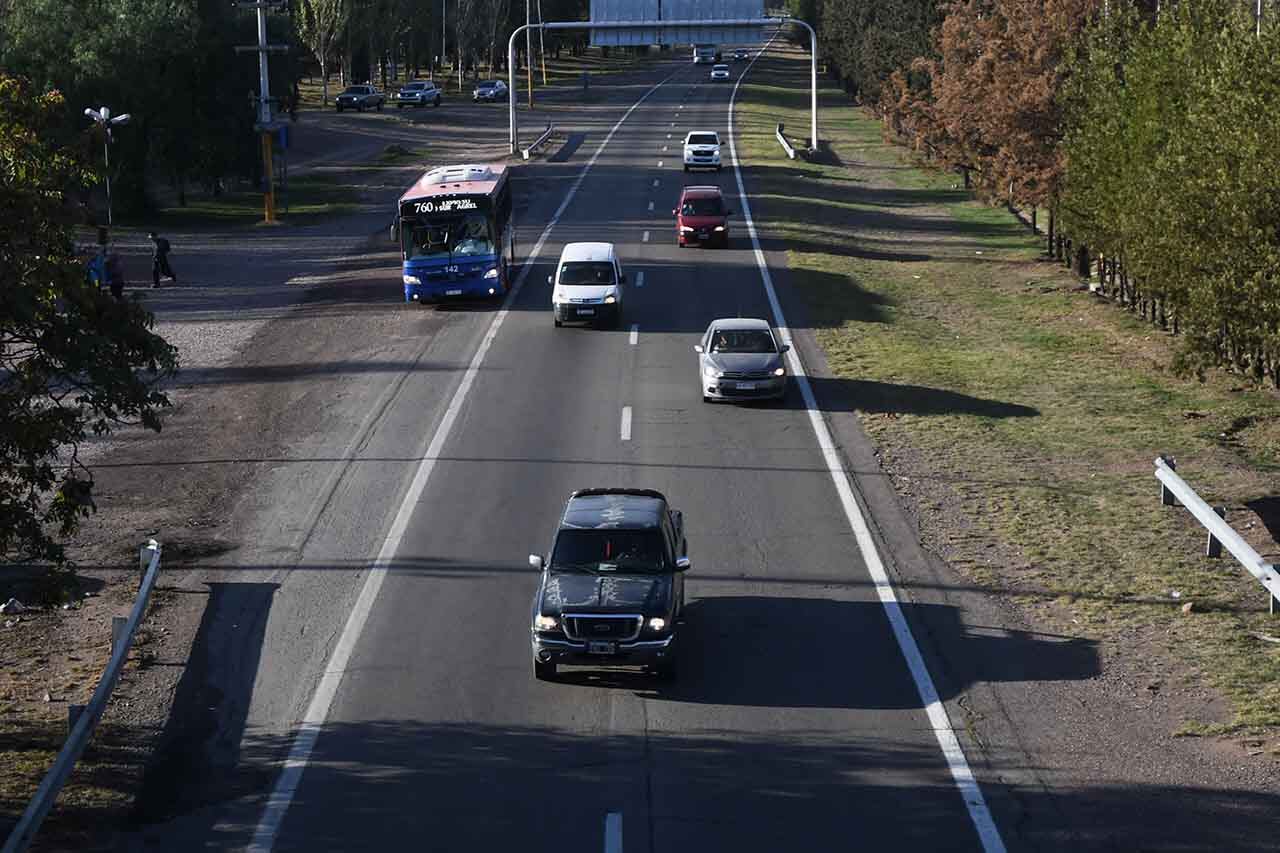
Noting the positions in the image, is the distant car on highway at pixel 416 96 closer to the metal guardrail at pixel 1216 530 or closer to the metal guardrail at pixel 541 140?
the metal guardrail at pixel 541 140

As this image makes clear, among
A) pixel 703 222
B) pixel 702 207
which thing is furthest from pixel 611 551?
pixel 702 207

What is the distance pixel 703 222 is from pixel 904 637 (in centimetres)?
3135

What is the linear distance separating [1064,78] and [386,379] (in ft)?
79.0

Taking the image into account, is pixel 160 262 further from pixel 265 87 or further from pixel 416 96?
pixel 416 96

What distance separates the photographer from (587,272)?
119 ft

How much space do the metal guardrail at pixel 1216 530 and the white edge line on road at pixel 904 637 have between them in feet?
12.9

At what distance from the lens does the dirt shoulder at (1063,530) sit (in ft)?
45.0

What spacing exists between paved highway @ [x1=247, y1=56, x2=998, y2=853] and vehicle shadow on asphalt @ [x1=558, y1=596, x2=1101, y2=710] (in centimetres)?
4

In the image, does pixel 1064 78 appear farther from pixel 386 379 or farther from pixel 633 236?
pixel 386 379

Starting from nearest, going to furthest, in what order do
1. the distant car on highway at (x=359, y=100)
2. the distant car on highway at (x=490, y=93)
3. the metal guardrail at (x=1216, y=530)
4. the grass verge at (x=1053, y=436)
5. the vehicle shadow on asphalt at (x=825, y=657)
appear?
the vehicle shadow on asphalt at (x=825, y=657) < the metal guardrail at (x=1216, y=530) < the grass verge at (x=1053, y=436) < the distant car on highway at (x=359, y=100) < the distant car on highway at (x=490, y=93)

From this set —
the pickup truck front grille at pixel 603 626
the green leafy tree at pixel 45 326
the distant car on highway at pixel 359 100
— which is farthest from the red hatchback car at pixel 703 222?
the distant car on highway at pixel 359 100

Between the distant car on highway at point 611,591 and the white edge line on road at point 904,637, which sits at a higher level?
the distant car on highway at point 611,591

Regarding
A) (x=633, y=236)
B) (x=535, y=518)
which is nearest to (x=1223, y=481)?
(x=535, y=518)

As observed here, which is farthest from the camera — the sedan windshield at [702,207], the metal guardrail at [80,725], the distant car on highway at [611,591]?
the sedan windshield at [702,207]
